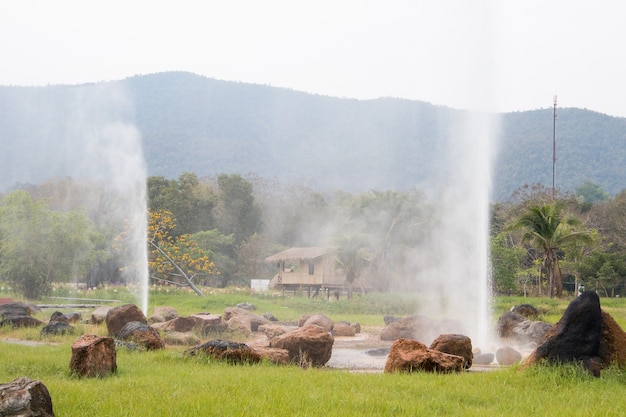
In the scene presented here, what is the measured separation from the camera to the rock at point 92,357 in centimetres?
898

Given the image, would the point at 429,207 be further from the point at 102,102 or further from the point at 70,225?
the point at 102,102

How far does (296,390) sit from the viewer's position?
782 centimetres

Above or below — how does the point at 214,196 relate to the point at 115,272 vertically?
above

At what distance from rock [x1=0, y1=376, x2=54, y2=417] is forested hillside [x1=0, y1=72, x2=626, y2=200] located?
89894 millimetres

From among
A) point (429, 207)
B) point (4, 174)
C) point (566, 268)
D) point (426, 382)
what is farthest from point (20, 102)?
point (426, 382)

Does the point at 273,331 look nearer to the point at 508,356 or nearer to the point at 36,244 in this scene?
the point at 508,356

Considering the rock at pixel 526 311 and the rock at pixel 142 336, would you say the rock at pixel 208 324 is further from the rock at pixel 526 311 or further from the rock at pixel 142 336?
the rock at pixel 526 311

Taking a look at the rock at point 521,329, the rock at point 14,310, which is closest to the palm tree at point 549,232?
the rock at point 521,329

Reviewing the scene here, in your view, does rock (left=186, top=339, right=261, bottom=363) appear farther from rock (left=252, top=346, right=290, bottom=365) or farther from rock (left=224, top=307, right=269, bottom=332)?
rock (left=224, top=307, right=269, bottom=332)

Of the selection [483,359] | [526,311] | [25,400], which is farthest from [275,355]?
[526,311]

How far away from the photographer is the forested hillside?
108 metres

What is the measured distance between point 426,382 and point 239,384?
7.40ft

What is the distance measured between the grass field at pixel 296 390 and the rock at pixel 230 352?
18 cm

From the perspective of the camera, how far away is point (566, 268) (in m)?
41.4
